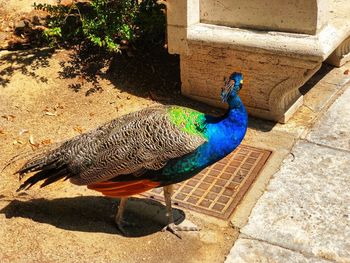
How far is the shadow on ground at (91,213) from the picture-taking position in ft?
12.7

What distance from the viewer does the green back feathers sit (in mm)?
3420

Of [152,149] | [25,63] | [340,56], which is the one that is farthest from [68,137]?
[340,56]

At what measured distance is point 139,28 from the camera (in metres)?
6.16

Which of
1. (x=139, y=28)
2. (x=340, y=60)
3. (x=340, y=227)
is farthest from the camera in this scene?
(x=340, y=60)


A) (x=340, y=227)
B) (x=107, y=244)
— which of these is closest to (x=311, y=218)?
(x=340, y=227)

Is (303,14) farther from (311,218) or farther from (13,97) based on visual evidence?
(13,97)

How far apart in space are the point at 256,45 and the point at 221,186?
1546 millimetres

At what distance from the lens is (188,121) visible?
3479mm

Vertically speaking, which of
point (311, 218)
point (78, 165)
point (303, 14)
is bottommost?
point (311, 218)

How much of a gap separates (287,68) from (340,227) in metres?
1.85

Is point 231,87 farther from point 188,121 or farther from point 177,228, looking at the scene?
point 177,228

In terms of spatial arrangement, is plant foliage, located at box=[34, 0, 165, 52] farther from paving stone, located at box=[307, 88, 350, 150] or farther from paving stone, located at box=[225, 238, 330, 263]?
paving stone, located at box=[225, 238, 330, 263]

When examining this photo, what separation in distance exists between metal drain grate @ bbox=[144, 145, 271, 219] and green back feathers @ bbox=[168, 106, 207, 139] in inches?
35.9

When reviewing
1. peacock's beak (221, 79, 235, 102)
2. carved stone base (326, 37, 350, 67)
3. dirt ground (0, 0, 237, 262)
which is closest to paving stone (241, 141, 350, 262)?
dirt ground (0, 0, 237, 262)
